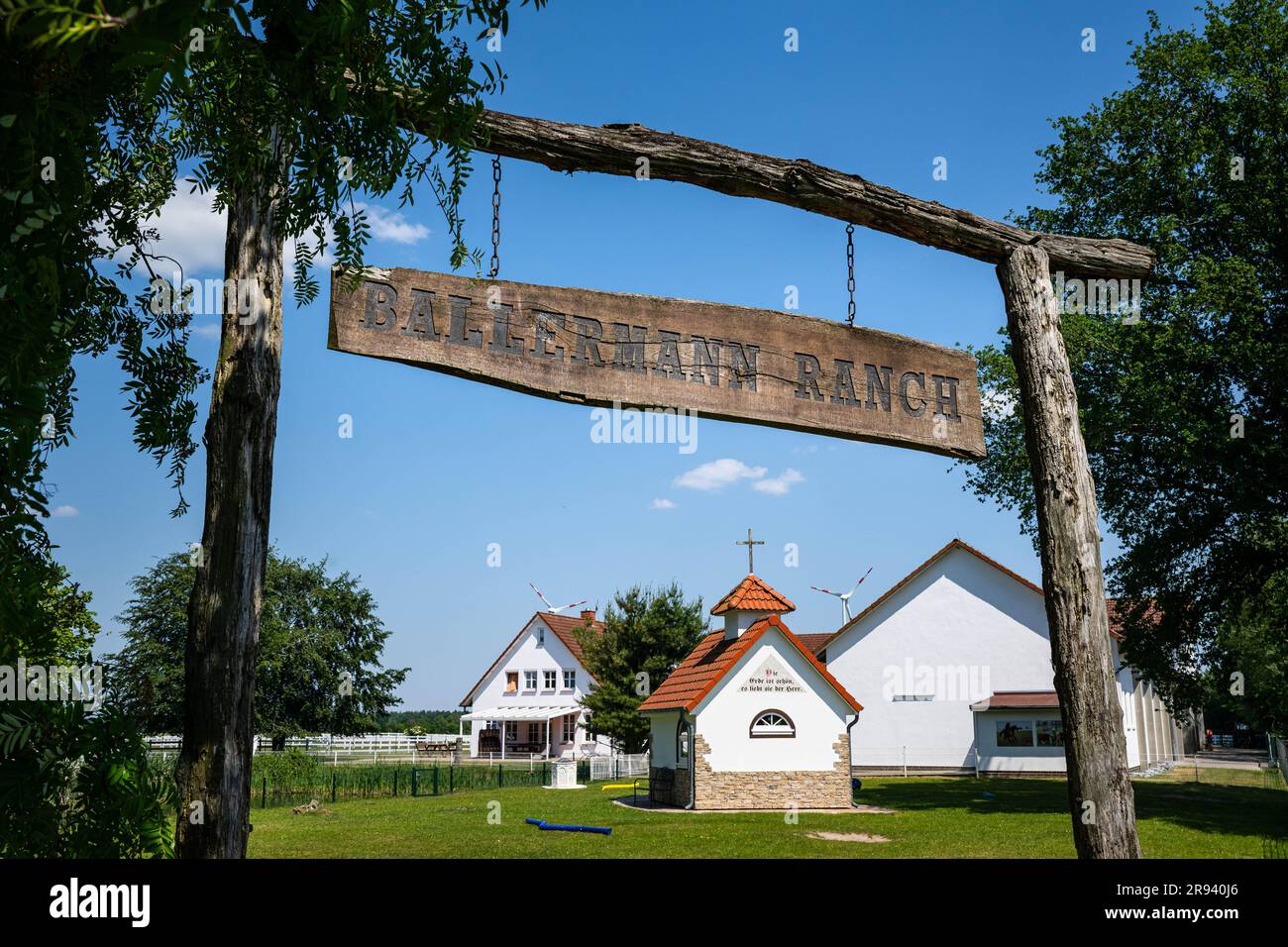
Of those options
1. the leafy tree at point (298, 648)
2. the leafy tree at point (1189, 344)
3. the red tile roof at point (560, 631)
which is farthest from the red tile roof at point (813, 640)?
the leafy tree at point (1189, 344)

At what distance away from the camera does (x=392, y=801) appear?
2936 centimetres

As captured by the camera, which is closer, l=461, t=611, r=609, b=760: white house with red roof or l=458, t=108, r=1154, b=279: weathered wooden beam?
l=458, t=108, r=1154, b=279: weathered wooden beam

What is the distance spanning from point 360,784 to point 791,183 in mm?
29643

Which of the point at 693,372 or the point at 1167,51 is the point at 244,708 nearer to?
the point at 693,372

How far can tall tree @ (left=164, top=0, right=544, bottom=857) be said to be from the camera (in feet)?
7.40

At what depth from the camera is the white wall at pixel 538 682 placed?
60.4 m

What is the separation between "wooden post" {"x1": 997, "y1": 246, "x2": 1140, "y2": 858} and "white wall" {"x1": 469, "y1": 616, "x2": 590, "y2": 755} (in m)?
55.5

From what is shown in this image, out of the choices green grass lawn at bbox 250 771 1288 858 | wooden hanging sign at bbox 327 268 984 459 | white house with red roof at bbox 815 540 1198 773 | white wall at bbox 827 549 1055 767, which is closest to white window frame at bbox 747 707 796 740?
green grass lawn at bbox 250 771 1288 858

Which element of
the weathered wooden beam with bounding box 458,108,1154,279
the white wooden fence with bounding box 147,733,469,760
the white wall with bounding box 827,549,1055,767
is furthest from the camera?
the white wooden fence with bounding box 147,733,469,760

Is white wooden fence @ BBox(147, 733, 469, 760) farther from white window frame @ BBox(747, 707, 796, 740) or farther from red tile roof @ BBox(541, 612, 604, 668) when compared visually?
white window frame @ BBox(747, 707, 796, 740)

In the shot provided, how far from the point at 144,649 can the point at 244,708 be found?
56389 millimetres

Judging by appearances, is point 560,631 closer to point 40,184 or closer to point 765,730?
point 765,730

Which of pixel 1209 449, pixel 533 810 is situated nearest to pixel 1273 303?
pixel 1209 449

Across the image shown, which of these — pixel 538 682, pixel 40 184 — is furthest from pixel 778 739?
pixel 538 682
